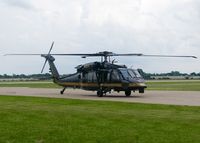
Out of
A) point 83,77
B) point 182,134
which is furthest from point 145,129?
point 83,77

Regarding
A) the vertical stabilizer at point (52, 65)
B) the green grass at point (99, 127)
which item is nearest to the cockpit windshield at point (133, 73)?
the vertical stabilizer at point (52, 65)

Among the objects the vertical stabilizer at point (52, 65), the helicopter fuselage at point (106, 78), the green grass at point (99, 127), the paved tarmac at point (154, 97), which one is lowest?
the green grass at point (99, 127)

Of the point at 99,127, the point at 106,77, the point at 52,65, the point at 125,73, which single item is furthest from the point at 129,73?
the point at 99,127

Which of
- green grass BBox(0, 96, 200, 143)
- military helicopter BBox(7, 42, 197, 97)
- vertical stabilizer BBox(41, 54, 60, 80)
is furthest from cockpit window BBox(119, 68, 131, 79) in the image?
green grass BBox(0, 96, 200, 143)

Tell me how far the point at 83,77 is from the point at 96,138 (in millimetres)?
24190

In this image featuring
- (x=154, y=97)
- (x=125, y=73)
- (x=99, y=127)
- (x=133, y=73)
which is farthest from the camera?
(x=133, y=73)

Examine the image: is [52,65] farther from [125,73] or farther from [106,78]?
[125,73]

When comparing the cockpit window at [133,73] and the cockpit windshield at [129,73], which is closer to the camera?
the cockpit windshield at [129,73]

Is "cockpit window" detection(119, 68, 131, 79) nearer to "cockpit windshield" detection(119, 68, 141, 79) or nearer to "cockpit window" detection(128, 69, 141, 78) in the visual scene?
"cockpit windshield" detection(119, 68, 141, 79)

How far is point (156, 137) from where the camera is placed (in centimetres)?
1122

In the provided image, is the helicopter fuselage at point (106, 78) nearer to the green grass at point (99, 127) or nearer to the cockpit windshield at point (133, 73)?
the cockpit windshield at point (133, 73)

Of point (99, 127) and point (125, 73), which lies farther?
point (125, 73)

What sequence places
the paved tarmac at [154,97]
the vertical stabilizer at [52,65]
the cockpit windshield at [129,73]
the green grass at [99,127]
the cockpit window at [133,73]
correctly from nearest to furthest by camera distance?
the green grass at [99,127] → the paved tarmac at [154,97] → the cockpit windshield at [129,73] → the cockpit window at [133,73] → the vertical stabilizer at [52,65]

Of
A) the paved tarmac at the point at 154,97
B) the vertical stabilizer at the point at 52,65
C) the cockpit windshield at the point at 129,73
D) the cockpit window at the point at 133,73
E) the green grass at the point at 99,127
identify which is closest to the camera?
the green grass at the point at 99,127
